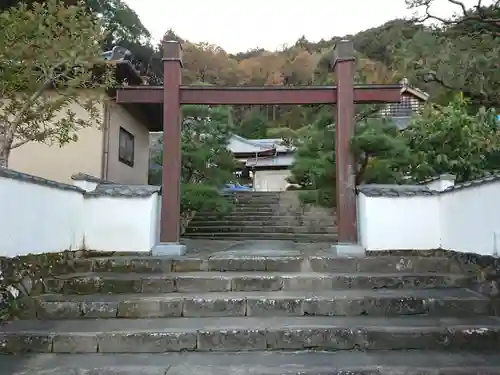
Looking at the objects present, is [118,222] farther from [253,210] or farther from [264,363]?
[253,210]

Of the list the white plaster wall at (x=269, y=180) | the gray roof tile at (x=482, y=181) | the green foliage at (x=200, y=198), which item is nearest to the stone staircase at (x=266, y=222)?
the green foliage at (x=200, y=198)

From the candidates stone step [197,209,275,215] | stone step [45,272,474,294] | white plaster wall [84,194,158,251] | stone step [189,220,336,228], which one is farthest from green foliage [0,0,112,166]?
stone step [197,209,275,215]

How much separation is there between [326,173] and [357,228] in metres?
1.79

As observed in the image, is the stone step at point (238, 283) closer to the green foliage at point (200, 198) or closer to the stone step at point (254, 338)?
the stone step at point (254, 338)

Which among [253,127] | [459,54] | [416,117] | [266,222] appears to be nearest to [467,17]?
[459,54]

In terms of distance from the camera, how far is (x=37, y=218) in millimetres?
4680

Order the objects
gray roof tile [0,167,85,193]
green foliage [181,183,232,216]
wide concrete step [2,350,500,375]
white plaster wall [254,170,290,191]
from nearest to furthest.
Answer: wide concrete step [2,350,500,375] → gray roof tile [0,167,85,193] → green foliage [181,183,232,216] → white plaster wall [254,170,290,191]

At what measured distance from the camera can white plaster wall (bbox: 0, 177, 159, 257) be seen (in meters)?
4.25

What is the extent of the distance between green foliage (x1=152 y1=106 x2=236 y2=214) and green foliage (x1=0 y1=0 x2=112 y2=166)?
362cm

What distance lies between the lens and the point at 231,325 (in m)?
3.91

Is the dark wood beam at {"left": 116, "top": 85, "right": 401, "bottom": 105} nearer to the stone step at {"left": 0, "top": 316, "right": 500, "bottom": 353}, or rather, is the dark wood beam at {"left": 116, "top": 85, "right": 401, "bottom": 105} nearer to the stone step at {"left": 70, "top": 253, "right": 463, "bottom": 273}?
the stone step at {"left": 70, "top": 253, "right": 463, "bottom": 273}

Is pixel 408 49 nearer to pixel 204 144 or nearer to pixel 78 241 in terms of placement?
pixel 204 144

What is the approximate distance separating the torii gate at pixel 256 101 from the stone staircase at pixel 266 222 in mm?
4617

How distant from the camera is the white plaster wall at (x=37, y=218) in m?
4.17
